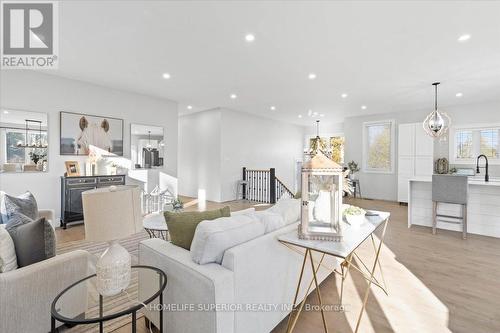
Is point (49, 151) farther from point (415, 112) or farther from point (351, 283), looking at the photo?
point (415, 112)

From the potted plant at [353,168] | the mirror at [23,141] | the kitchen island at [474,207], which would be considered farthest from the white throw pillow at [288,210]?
the potted plant at [353,168]

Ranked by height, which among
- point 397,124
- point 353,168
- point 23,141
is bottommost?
point 353,168

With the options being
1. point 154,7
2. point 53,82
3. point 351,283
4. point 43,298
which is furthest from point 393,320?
point 53,82

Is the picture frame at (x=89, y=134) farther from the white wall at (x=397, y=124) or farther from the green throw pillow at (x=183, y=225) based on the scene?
the white wall at (x=397, y=124)

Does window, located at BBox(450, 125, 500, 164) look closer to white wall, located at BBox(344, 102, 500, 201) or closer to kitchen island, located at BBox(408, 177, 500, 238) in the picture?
white wall, located at BBox(344, 102, 500, 201)

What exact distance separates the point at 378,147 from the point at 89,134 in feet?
26.9

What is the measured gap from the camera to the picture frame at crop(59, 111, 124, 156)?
4.44 metres

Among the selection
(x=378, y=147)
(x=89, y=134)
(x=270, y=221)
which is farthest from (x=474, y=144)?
(x=89, y=134)

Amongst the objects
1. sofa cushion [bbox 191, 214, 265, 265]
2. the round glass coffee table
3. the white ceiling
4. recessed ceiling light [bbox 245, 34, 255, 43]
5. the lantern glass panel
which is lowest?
the round glass coffee table

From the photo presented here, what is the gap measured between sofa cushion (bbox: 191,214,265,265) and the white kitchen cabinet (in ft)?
22.0

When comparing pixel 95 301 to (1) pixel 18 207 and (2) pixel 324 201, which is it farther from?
(2) pixel 324 201

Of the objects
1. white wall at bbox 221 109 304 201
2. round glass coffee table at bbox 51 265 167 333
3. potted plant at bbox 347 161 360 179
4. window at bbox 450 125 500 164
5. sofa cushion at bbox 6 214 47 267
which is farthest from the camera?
potted plant at bbox 347 161 360 179

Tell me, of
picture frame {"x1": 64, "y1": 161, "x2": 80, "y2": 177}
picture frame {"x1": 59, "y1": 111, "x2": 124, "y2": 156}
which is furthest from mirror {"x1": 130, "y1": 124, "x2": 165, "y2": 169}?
picture frame {"x1": 64, "y1": 161, "x2": 80, "y2": 177}

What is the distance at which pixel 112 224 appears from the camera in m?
1.25
